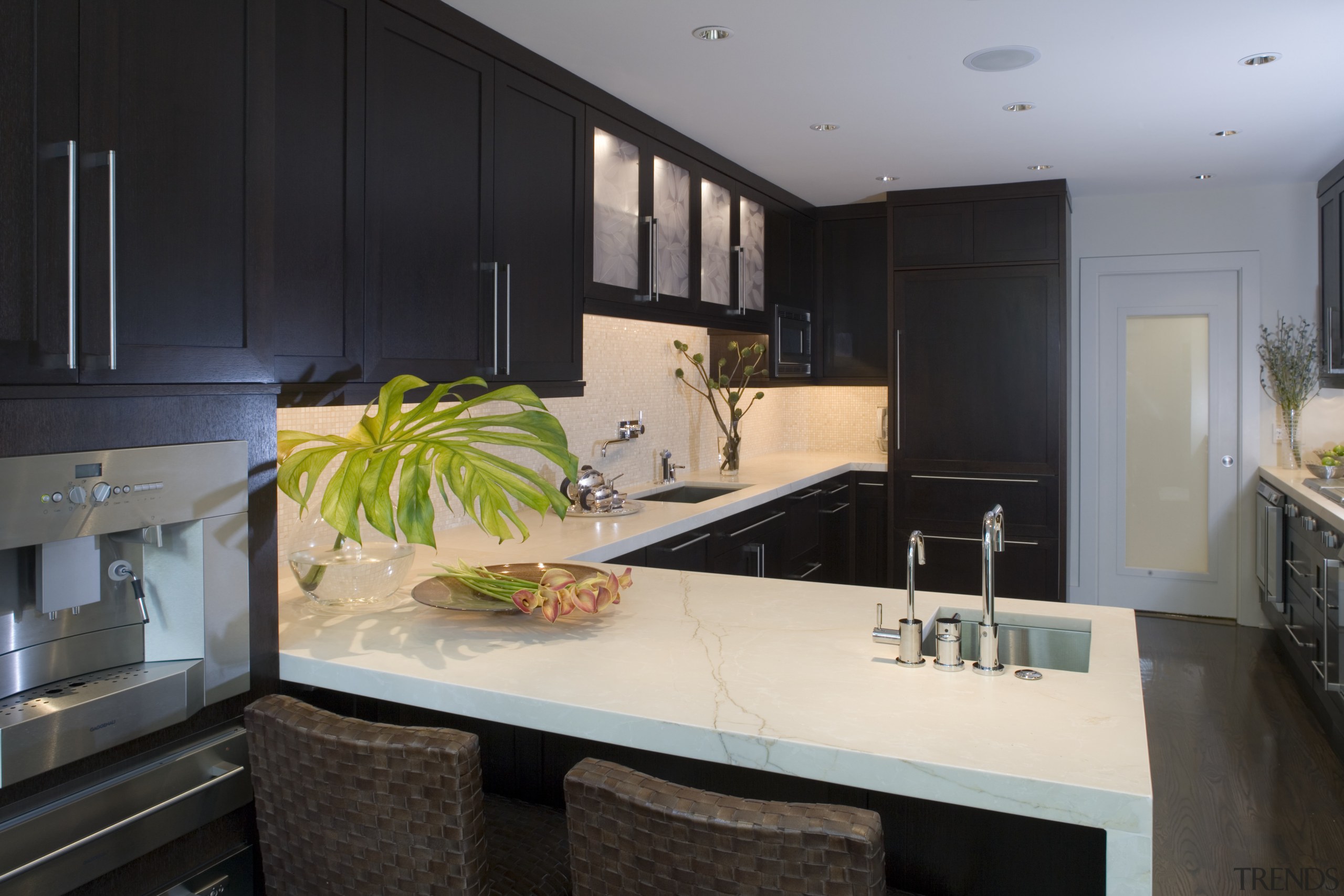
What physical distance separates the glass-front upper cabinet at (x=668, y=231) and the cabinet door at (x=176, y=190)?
1.75 meters

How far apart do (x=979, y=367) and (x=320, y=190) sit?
393 centimetres

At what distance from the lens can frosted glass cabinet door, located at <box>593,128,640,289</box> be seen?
341 cm

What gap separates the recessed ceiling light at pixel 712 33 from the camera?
286 cm

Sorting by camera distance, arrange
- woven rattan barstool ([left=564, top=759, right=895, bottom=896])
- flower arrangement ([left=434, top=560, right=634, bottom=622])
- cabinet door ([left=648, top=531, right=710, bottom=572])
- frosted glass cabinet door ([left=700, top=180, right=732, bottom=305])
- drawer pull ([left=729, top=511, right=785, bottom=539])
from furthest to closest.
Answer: frosted glass cabinet door ([left=700, top=180, right=732, bottom=305]) → drawer pull ([left=729, top=511, right=785, bottom=539]) → cabinet door ([left=648, top=531, right=710, bottom=572]) → flower arrangement ([left=434, top=560, right=634, bottom=622]) → woven rattan barstool ([left=564, top=759, right=895, bottom=896])

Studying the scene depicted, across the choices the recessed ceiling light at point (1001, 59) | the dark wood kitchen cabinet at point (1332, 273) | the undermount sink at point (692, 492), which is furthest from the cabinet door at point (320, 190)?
the dark wood kitchen cabinet at point (1332, 273)

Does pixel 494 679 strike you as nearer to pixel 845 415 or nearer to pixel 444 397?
pixel 444 397

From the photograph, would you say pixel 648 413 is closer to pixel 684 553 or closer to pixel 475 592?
pixel 684 553

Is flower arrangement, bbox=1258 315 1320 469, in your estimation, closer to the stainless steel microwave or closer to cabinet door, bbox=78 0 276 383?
the stainless steel microwave

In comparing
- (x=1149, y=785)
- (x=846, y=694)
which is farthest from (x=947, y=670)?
(x=1149, y=785)

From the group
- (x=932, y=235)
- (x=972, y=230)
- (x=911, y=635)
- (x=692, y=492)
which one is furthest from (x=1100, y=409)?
(x=911, y=635)

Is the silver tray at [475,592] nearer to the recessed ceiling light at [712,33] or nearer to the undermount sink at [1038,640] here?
the undermount sink at [1038,640]

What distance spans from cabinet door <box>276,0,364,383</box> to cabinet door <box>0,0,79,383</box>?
0.75m

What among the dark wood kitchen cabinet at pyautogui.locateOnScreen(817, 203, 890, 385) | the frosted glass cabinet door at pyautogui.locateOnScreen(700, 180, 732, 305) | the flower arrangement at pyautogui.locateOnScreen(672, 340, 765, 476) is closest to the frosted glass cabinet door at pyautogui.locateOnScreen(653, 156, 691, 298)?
the frosted glass cabinet door at pyautogui.locateOnScreen(700, 180, 732, 305)

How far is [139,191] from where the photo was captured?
1451 millimetres
